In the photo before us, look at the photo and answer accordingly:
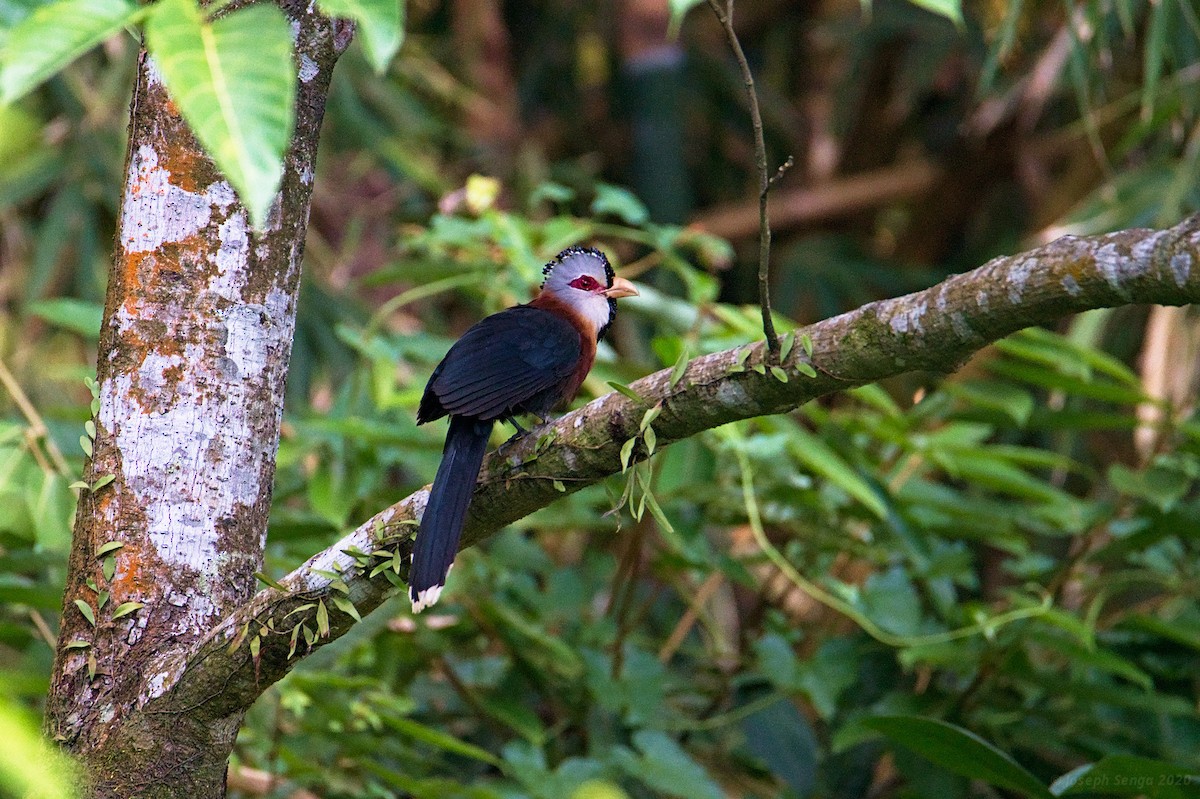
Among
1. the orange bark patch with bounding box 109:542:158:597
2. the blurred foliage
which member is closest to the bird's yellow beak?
the blurred foliage

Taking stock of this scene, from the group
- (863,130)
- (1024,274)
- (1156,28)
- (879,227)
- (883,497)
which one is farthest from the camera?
(879,227)

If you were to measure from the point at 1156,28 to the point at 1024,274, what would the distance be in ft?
7.11

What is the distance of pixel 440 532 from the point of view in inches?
60.6

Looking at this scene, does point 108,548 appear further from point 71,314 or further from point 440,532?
point 71,314

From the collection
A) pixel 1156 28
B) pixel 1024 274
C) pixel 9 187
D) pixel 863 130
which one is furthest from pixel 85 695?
pixel 863 130

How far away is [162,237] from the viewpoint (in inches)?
60.0

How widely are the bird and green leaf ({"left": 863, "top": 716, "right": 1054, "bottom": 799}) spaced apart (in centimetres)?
83

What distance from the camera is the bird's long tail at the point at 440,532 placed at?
1523 millimetres

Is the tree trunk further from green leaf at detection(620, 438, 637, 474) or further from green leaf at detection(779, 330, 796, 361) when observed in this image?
green leaf at detection(779, 330, 796, 361)

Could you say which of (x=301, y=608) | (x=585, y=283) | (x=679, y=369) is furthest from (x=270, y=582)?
(x=585, y=283)

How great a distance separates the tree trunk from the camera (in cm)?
149

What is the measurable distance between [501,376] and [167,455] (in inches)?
28.0

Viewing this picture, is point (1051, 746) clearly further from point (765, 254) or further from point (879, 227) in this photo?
point (879, 227)

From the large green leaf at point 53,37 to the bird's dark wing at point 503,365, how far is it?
1.15 metres
